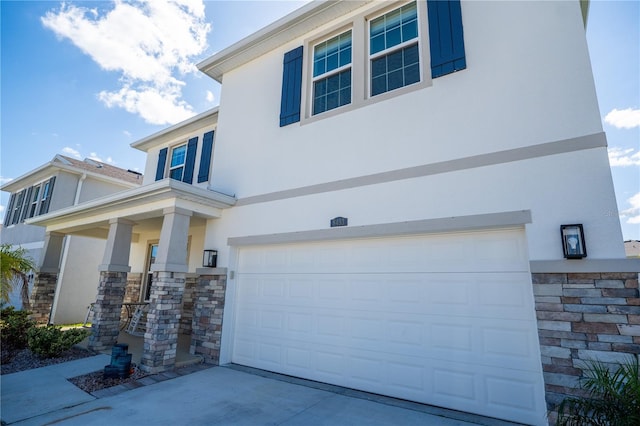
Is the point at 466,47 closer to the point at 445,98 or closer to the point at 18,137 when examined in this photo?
the point at 445,98

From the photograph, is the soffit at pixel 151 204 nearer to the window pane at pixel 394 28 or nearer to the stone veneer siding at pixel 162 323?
the stone veneer siding at pixel 162 323

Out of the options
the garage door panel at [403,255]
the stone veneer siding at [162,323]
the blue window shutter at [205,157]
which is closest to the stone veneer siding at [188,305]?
the blue window shutter at [205,157]

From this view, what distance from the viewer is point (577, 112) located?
4.16 m

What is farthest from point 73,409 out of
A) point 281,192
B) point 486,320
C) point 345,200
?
point 486,320

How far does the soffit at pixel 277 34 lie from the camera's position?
6.75m

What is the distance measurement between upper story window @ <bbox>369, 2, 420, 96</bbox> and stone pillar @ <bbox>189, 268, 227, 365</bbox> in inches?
207

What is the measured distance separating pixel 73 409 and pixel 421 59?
309 inches

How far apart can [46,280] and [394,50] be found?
12.3 meters

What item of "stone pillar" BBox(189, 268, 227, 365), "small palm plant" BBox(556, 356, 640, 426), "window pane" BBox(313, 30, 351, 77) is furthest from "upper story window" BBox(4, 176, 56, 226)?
"small palm plant" BBox(556, 356, 640, 426)

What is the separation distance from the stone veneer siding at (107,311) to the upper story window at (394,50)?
7774 mm

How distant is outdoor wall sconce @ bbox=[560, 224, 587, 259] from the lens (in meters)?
3.73

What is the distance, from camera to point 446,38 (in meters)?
5.32

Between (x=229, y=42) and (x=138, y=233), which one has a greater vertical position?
(x=229, y=42)

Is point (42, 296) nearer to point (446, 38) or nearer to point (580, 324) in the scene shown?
point (446, 38)
